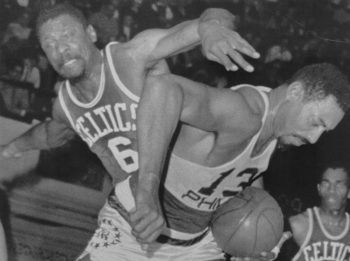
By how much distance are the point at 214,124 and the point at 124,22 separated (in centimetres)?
71

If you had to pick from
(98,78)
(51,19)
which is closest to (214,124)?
(98,78)

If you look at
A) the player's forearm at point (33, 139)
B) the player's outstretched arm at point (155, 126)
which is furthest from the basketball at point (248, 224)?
the player's forearm at point (33, 139)

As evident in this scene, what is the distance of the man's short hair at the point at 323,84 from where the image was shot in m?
1.49

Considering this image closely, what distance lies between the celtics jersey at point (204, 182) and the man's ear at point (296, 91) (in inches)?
1.8

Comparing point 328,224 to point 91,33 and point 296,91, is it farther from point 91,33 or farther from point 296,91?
point 91,33

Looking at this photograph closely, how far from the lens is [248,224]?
5.33ft

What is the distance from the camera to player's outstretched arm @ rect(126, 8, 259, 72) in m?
1.20

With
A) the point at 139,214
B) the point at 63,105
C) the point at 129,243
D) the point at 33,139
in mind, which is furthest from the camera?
the point at 33,139

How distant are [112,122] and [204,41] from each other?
549 millimetres

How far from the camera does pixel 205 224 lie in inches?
65.1

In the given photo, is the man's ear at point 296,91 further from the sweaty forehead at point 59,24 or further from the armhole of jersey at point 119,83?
the sweaty forehead at point 59,24

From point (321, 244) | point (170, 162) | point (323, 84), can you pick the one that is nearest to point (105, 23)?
point (170, 162)

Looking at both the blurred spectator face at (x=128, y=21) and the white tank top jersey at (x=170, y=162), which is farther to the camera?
the blurred spectator face at (x=128, y=21)

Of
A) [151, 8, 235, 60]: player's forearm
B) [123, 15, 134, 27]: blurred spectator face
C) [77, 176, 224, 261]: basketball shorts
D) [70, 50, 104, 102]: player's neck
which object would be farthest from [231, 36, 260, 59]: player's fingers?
[123, 15, 134, 27]: blurred spectator face
